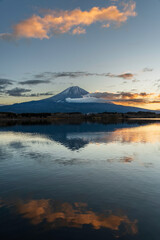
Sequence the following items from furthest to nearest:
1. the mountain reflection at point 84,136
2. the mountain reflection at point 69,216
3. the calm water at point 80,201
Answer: the mountain reflection at point 84,136, the mountain reflection at point 69,216, the calm water at point 80,201

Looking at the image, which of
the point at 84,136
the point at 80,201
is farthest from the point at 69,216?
the point at 84,136

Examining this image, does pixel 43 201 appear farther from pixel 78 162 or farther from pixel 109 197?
pixel 78 162

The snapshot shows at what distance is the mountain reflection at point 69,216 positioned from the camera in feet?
37.8

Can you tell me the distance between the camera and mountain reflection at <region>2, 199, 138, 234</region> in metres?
11.5

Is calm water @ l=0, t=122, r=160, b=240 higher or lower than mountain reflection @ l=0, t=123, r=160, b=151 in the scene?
lower

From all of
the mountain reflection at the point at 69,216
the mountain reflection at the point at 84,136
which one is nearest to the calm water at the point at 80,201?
the mountain reflection at the point at 69,216

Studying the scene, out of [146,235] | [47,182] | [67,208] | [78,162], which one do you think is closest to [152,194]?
[146,235]

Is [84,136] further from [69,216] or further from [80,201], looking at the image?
[69,216]

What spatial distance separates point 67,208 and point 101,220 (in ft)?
8.42

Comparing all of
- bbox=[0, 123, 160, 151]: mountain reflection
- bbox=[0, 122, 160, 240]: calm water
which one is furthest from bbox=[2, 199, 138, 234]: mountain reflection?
bbox=[0, 123, 160, 151]: mountain reflection

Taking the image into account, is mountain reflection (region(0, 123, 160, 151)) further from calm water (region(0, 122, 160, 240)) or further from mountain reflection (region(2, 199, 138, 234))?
mountain reflection (region(2, 199, 138, 234))

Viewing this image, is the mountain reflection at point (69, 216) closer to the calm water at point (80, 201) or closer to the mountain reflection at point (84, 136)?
the calm water at point (80, 201)

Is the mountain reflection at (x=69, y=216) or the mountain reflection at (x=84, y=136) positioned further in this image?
the mountain reflection at (x=84, y=136)

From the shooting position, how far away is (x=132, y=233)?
35.3 feet
